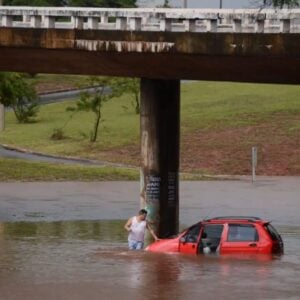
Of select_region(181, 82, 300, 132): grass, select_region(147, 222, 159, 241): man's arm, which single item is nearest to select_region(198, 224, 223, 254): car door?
select_region(147, 222, 159, 241): man's arm

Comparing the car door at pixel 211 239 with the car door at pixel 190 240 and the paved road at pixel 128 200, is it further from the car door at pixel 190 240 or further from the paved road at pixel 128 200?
the paved road at pixel 128 200

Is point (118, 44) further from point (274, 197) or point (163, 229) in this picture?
point (274, 197)

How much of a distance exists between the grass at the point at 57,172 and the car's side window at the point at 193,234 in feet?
71.4

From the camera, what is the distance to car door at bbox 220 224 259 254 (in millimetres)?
24891

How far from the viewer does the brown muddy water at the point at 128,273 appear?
20094 millimetres

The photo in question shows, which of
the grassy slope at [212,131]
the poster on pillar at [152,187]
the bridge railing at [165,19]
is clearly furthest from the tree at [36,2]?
the bridge railing at [165,19]

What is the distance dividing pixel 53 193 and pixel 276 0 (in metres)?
28.1

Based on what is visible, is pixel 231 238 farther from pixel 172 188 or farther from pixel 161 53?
pixel 172 188

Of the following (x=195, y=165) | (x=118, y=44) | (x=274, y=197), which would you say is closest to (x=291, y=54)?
(x=118, y=44)

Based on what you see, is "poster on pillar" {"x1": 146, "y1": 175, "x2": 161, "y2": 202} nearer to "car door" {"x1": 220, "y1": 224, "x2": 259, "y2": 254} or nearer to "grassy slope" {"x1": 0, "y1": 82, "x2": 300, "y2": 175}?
"car door" {"x1": 220, "y1": 224, "x2": 259, "y2": 254}

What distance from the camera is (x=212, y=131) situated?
6041 cm

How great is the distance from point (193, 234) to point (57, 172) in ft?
76.8

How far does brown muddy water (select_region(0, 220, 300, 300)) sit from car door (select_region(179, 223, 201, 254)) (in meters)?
0.39

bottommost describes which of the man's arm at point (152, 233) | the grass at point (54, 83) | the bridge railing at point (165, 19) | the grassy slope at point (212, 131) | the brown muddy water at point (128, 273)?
the brown muddy water at point (128, 273)
